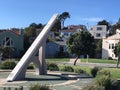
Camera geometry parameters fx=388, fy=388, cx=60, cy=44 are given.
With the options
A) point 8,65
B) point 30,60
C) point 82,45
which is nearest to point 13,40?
point 82,45

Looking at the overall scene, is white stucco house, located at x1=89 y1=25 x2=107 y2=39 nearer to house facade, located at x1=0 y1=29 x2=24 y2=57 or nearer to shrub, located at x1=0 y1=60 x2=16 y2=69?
house facade, located at x1=0 y1=29 x2=24 y2=57

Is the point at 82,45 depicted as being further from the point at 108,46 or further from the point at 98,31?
the point at 98,31

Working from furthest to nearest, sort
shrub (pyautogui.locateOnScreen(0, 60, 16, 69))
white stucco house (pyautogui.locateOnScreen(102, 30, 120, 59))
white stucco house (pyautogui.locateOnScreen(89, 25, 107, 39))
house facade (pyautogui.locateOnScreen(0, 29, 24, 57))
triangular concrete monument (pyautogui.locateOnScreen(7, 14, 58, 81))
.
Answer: white stucco house (pyautogui.locateOnScreen(89, 25, 107, 39))
white stucco house (pyautogui.locateOnScreen(102, 30, 120, 59))
house facade (pyautogui.locateOnScreen(0, 29, 24, 57))
shrub (pyautogui.locateOnScreen(0, 60, 16, 69))
triangular concrete monument (pyautogui.locateOnScreen(7, 14, 58, 81))

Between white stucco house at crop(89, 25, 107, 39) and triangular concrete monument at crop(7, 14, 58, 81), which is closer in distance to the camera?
triangular concrete monument at crop(7, 14, 58, 81)

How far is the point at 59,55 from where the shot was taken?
9006 cm

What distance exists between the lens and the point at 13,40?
82375 mm

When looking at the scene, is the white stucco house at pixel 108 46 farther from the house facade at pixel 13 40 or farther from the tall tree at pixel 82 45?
the tall tree at pixel 82 45

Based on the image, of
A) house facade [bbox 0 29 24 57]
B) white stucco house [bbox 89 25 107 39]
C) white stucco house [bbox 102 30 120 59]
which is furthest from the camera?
white stucco house [bbox 89 25 107 39]

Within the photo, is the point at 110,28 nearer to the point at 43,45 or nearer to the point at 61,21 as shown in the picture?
the point at 61,21

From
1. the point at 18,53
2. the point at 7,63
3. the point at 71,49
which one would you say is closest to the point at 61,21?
the point at 18,53

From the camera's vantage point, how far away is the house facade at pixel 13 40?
81.4m

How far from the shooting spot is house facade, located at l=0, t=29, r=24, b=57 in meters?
81.4

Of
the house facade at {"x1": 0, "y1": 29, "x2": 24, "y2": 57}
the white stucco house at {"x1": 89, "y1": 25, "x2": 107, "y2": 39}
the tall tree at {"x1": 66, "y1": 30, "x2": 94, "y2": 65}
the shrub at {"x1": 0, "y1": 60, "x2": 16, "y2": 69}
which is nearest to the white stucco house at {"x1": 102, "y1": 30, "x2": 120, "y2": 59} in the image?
the house facade at {"x1": 0, "y1": 29, "x2": 24, "y2": 57}

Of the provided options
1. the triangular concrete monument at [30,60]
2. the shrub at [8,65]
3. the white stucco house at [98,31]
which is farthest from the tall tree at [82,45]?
the white stucco house at [98,31]
